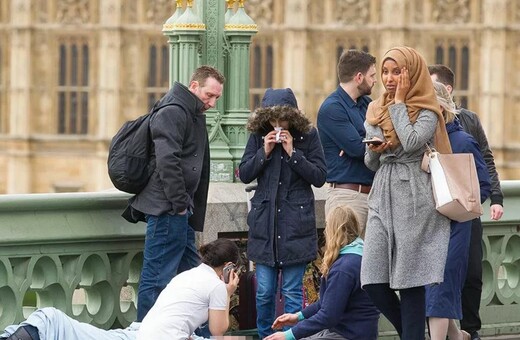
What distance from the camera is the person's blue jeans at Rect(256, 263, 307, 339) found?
12539 millimetres

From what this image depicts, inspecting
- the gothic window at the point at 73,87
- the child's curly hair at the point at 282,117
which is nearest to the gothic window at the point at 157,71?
the gothic window at the point at 73,87

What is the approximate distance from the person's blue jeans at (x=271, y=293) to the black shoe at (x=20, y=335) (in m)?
1.60

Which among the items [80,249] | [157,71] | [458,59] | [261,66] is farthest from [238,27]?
[157,71]

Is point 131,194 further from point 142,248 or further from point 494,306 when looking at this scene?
point 494,306

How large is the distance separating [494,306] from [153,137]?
255 cm

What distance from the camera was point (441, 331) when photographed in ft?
39.0

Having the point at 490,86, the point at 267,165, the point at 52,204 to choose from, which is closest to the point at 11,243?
the point at 52,204

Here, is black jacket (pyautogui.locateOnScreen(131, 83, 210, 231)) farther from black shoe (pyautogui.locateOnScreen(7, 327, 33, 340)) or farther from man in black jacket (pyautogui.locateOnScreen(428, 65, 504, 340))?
man in black jacket (pyautogui.locateOnScreen(428, 65, 504, 340))

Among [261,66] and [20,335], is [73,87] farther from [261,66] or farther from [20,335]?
[20,335]

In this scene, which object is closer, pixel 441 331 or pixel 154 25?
pixel 441 331

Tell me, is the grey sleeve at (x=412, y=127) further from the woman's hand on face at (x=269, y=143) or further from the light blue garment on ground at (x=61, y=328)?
the light blue garment on ground at (x=61, y=328)

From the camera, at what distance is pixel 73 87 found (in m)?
50.0

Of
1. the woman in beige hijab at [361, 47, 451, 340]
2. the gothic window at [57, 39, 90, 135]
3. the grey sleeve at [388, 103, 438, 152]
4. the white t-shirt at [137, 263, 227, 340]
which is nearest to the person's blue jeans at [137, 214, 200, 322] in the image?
the white t-shirt at [137, 263, 227, 340]

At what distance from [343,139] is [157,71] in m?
36.5
